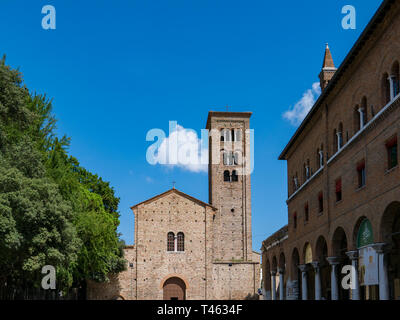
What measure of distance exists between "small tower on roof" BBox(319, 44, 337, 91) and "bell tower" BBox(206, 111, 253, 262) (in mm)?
26681

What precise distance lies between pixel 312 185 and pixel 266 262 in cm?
1812

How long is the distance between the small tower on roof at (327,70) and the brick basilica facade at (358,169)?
0.06 m

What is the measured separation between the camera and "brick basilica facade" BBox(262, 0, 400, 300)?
17.2 m

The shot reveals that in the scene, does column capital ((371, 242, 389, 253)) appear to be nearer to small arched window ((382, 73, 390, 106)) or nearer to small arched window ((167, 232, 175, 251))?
small arched window ((382, 73, 390, 106))

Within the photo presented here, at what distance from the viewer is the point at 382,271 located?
1777 cm

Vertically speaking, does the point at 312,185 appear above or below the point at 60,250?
above

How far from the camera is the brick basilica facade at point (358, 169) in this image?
56.5 ft

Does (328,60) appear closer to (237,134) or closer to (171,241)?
(171,241)

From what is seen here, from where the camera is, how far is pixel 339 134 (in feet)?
76.6

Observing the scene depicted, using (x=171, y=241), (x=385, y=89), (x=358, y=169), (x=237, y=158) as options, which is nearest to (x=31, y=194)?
(x=358, y=169)

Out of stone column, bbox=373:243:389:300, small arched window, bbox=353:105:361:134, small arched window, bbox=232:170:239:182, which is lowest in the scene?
stone column, bbox=373:243:389:300

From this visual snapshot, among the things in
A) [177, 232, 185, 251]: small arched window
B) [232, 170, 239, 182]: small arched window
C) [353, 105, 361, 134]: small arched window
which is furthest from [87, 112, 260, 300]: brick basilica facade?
[353, 105, 361, 134]: small arched window
